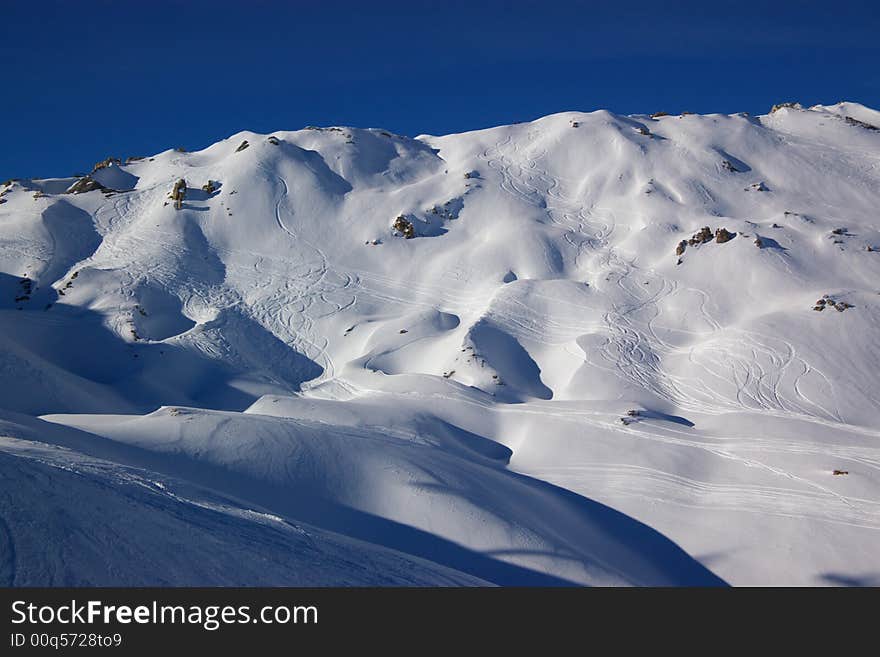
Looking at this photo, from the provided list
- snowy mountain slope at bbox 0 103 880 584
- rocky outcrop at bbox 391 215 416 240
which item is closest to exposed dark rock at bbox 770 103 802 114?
snowy mountain slope at bbox 0 103 880 584

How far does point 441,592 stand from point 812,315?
974 inches

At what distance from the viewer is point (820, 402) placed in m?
21.5

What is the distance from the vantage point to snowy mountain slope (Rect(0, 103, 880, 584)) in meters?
14.6

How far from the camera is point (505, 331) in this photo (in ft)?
91.7

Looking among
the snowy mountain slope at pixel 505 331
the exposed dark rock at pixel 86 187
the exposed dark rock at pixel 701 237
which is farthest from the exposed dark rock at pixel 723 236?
the exposed dark rock at pixel 86 187

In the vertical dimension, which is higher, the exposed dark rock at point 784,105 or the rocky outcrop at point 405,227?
the exposed dark rock at point 784,105

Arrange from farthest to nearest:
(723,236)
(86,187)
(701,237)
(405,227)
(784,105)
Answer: (784,105)
(86,187)
(405,227)
(701,237)
(723,236)

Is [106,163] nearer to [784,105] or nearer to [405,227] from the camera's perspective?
[405,227]

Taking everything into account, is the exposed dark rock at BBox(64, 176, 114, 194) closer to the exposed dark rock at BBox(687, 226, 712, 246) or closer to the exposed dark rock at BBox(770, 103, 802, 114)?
the exposed dark rock at BBox(687, 226, 712, 246)

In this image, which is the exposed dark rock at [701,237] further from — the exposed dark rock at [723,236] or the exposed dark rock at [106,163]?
the exposed dark rock at [106,163]

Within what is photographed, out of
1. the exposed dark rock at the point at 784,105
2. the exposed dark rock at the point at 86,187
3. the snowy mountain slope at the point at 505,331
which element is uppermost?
the exposed dark rock at the point at 784,105

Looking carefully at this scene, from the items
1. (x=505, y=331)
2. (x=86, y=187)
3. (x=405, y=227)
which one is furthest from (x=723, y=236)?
(x=86, y=187)

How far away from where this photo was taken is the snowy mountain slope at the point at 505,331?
14586 mm

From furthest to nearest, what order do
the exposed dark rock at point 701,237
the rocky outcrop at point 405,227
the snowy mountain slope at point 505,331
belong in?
the rocky outcrop at point 405,227 → the exposed dark rock at point 701,237 → the snowy mountain slope at point 505,331
